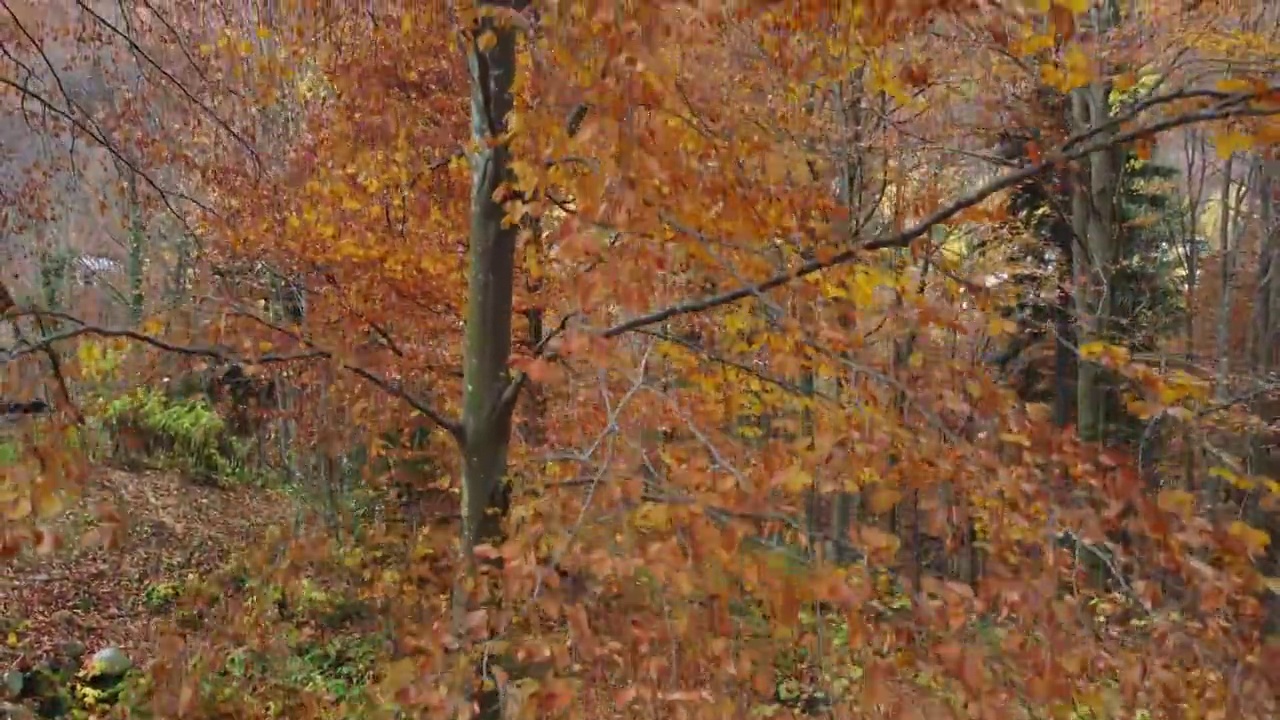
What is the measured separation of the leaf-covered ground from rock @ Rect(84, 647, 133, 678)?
18 cm

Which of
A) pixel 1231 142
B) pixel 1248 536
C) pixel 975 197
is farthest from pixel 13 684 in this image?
pixel 1231 142

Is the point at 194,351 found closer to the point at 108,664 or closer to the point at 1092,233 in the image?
the point at 108,664

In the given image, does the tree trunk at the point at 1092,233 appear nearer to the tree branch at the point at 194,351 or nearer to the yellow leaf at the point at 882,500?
the yellow leaf at the point at 882,500

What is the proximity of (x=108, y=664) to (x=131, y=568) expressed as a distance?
263 cm

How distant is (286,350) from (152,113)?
366 centimetres

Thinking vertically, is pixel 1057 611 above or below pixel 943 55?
below

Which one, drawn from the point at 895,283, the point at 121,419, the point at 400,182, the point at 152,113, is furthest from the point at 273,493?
the point at 895,283

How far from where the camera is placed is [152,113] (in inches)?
255

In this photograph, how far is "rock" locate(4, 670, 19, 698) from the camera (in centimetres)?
716

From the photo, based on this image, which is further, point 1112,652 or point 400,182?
point 400,182

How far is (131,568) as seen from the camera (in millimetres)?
10234

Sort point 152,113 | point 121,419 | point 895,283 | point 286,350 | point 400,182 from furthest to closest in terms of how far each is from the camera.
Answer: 1. point 121,419
2. point 152,113
3. point 400,182
4. point 286,350
5. point 895,283

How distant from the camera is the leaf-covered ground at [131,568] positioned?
8.38 m

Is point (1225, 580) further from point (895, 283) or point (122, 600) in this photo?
point (122, 600)
